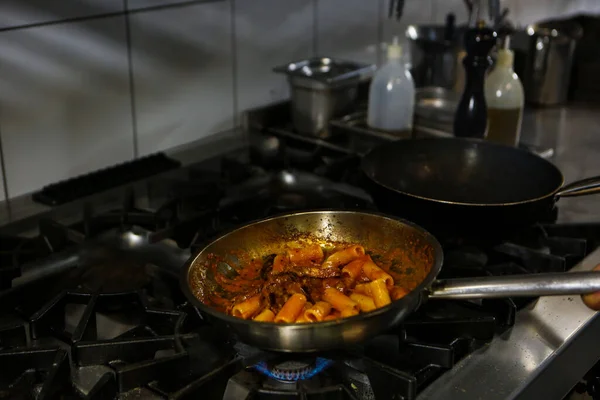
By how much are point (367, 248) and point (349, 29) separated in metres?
0.90

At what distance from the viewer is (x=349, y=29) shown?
164 centimetres

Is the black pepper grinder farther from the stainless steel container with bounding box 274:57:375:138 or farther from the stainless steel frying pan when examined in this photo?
the stainless steel frying pan

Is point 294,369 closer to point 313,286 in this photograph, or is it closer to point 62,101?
point 313,286

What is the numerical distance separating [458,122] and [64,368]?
76cm

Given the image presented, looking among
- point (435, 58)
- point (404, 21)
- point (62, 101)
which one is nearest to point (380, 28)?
point (404, 21)

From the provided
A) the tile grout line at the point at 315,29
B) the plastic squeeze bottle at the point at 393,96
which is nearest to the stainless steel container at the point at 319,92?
the plastic squeeze bottle at the point at 393,96

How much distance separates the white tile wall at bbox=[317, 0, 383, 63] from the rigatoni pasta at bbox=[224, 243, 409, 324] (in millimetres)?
826

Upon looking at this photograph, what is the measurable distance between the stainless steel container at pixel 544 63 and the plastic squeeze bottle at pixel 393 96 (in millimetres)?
485

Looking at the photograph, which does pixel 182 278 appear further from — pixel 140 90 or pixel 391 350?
pixel 140 90

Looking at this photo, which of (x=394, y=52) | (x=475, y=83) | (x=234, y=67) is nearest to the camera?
(x=475, y=83)

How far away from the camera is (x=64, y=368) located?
0.72 m

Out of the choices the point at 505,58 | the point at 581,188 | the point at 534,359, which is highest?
the point at 505,58

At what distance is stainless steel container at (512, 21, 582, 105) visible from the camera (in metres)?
1.63

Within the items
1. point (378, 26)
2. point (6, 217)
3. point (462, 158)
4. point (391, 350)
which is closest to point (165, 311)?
point (391, 350)
